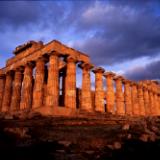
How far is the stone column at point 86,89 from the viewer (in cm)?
3738

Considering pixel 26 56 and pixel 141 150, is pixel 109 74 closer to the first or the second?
pixel 26 56

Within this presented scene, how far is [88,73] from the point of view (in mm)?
39188

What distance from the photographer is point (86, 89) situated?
38.2 meters

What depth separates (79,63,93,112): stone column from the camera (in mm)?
37375

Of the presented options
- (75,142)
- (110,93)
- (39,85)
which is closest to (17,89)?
(39,85)

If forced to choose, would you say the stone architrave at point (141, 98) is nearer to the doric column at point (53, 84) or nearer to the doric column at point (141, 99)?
the doric column at point (141, 99)

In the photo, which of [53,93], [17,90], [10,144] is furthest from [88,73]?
[10,144]

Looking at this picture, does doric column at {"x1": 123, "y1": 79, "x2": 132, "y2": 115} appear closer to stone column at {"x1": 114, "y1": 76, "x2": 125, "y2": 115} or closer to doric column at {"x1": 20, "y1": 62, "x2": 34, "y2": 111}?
stone column at {"x1": 114, "y1": 76, "x2": 125, "y2": 115}

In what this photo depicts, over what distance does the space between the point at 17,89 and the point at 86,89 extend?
1056 centimetres

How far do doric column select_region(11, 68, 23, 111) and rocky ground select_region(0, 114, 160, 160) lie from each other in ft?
59.3

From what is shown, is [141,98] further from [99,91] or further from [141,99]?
[99,91]

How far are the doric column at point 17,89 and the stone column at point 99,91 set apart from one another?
11.6m

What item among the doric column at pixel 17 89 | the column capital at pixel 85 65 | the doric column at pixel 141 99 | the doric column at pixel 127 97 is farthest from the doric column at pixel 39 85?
the doric column at pixel 141 99

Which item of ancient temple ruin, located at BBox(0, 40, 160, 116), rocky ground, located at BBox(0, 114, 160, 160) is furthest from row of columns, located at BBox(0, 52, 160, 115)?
rocky ground, located at BBox(0, 114, 160, 160)
